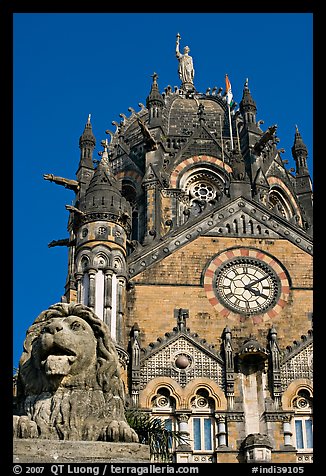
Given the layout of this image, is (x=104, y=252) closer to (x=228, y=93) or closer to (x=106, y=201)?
(x=106, y=201)

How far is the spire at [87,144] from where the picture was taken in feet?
155

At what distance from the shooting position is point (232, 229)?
31016mm

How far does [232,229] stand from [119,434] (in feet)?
69.2

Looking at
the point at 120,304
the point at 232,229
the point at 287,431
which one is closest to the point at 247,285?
the point at 232,229

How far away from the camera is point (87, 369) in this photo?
10859 millimetres

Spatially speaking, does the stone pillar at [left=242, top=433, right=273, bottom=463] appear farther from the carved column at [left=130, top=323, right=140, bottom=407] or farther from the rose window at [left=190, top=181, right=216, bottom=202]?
the rose window at [left=190, top=181, right=216, bottom=202]

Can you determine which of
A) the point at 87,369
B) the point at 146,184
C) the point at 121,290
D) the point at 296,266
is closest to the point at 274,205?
the point at 146,184

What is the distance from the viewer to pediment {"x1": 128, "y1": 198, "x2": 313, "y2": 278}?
30.1 meters

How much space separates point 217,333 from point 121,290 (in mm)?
3326
